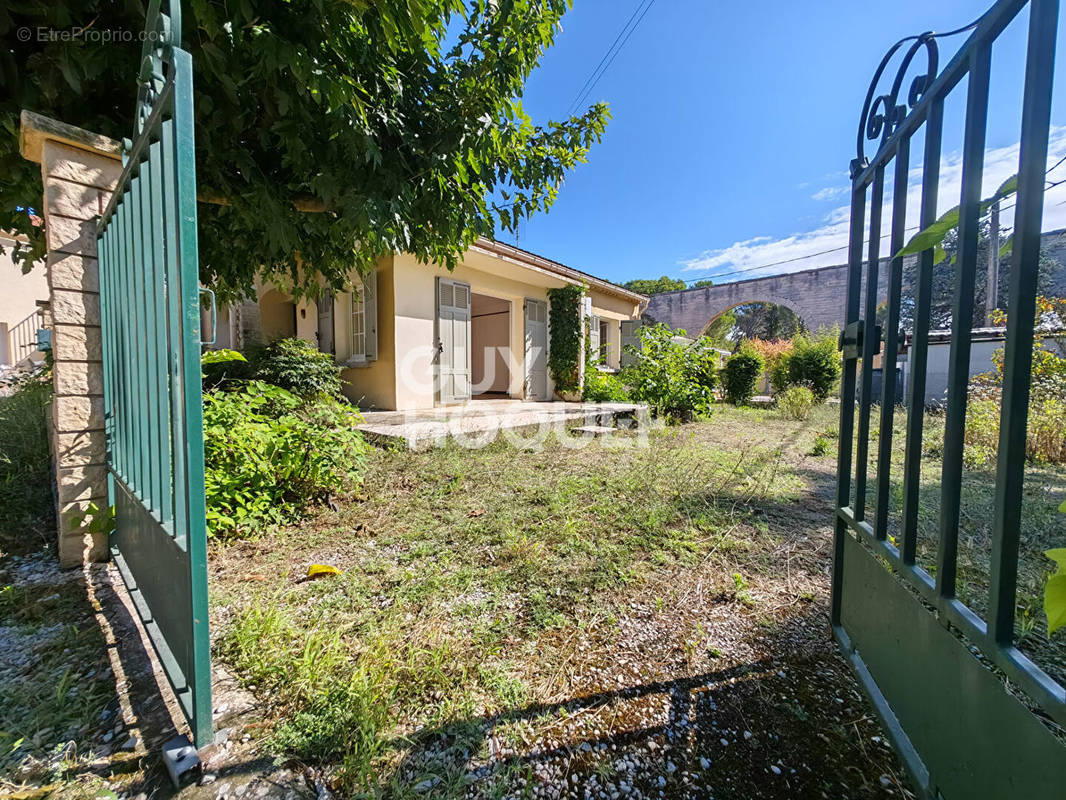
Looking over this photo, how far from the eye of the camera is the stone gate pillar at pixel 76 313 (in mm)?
1909

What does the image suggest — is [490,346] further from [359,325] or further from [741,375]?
[741,375]

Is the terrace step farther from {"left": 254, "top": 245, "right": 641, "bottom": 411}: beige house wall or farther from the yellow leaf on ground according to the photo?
the yellow leaf on ground

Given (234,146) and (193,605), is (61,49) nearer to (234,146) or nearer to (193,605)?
(234,146)

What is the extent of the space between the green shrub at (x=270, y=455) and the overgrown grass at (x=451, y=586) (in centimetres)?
24

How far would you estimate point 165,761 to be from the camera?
108cm

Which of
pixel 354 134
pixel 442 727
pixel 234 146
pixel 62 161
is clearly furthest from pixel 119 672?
pixel 234 146

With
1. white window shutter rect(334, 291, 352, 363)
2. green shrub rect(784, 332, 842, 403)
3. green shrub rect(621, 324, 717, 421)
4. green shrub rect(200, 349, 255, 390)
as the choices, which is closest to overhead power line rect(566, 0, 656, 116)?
green shrub rect(621, 324, 717, 421)

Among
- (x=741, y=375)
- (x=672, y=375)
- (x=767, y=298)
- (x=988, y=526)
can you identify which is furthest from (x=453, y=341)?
(x=767, y=298)

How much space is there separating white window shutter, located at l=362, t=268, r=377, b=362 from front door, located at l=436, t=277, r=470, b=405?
35.3 inches

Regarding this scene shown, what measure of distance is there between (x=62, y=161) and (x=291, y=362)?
3523 millimetres

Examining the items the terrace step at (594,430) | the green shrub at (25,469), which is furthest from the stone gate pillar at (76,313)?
the terrace step at (594,430)

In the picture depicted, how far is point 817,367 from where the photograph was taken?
10.6m

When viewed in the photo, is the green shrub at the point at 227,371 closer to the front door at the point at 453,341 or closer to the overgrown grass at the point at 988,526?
the front door at the point at 453,341

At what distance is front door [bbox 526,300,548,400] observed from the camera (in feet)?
27.0
